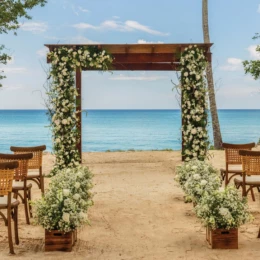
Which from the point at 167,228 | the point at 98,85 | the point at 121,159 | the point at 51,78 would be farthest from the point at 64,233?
the point at 98,85

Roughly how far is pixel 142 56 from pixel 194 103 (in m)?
1.90

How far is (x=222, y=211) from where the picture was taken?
5.18m

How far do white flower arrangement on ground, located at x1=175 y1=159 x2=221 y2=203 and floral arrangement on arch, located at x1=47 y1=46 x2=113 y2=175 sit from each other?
354 cm

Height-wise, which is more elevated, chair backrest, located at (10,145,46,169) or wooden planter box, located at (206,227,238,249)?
chair backrest, located at (10,145,46,169)

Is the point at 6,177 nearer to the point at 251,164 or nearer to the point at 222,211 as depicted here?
the point at 222,211

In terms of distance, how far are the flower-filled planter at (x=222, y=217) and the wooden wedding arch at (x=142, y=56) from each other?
5.95 metres

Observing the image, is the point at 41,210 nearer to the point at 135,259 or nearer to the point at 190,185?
the point at 135,259

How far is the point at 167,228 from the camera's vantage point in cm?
625

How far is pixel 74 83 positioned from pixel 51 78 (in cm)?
47

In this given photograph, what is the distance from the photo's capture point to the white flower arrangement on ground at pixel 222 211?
17.1 feet

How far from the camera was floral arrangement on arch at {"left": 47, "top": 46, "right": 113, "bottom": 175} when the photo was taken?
34.7 ft

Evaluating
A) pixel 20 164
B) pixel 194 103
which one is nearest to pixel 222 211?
pixel 20 164

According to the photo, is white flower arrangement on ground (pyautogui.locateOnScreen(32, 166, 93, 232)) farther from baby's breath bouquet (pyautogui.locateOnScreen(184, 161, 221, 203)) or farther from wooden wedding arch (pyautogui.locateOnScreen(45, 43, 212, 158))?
wooden wedding arch (pyautogui.locateOnScreen(45, 43, 212, 158))

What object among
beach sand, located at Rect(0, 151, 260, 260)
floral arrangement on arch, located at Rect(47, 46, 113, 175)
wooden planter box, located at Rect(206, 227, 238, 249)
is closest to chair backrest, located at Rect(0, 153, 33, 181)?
beach sand, located at Rect(0, 151, 260, 260)
